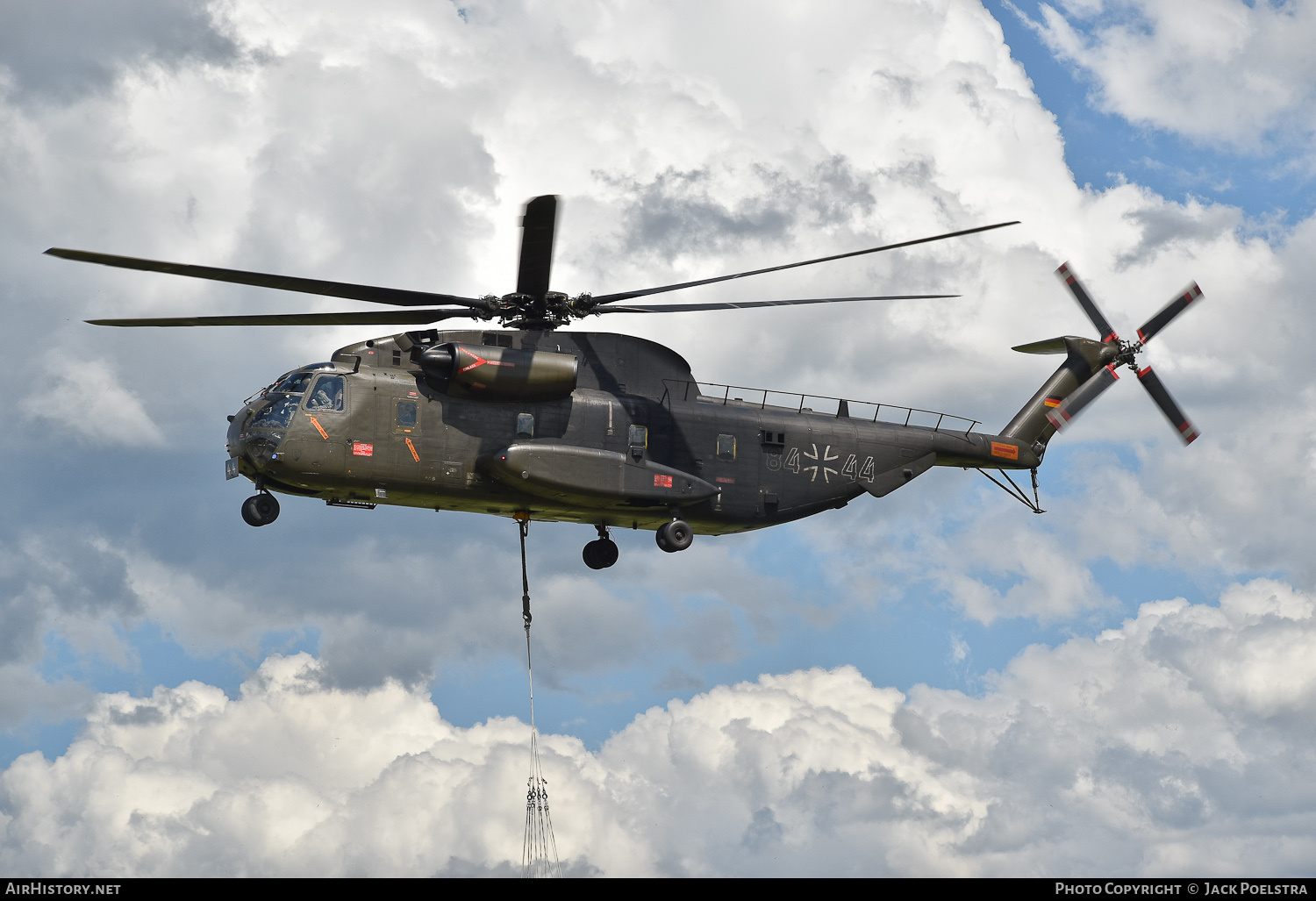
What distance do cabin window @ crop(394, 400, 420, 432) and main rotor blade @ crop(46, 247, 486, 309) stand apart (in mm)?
2686

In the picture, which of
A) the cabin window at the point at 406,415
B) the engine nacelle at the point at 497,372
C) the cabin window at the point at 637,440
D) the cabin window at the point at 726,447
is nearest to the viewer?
the cabin window at the point at 406,415

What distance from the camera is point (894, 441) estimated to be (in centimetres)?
4253

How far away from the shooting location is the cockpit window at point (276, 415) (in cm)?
3422

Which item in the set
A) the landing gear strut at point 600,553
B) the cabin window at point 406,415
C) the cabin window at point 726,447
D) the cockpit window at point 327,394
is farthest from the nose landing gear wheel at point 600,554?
the cockpit window at point 327,394

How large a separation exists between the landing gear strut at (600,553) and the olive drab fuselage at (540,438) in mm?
997

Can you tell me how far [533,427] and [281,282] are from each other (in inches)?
322

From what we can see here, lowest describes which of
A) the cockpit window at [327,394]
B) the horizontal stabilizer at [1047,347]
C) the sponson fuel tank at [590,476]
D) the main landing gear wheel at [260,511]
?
the main landing gear wheel at [260,511]

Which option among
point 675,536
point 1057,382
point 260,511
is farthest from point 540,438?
point 1057,382

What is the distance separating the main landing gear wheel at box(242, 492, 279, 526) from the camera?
3459 cm

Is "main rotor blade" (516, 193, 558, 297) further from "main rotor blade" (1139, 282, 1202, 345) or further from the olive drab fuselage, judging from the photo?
"main rotor blade" (1139, 282, 1202, 345)

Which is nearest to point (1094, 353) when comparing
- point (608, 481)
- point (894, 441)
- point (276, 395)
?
point (894, 441)

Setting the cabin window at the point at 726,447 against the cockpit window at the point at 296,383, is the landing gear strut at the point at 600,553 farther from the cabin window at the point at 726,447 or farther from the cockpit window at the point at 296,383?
the cockpit window at the point at 296,383
